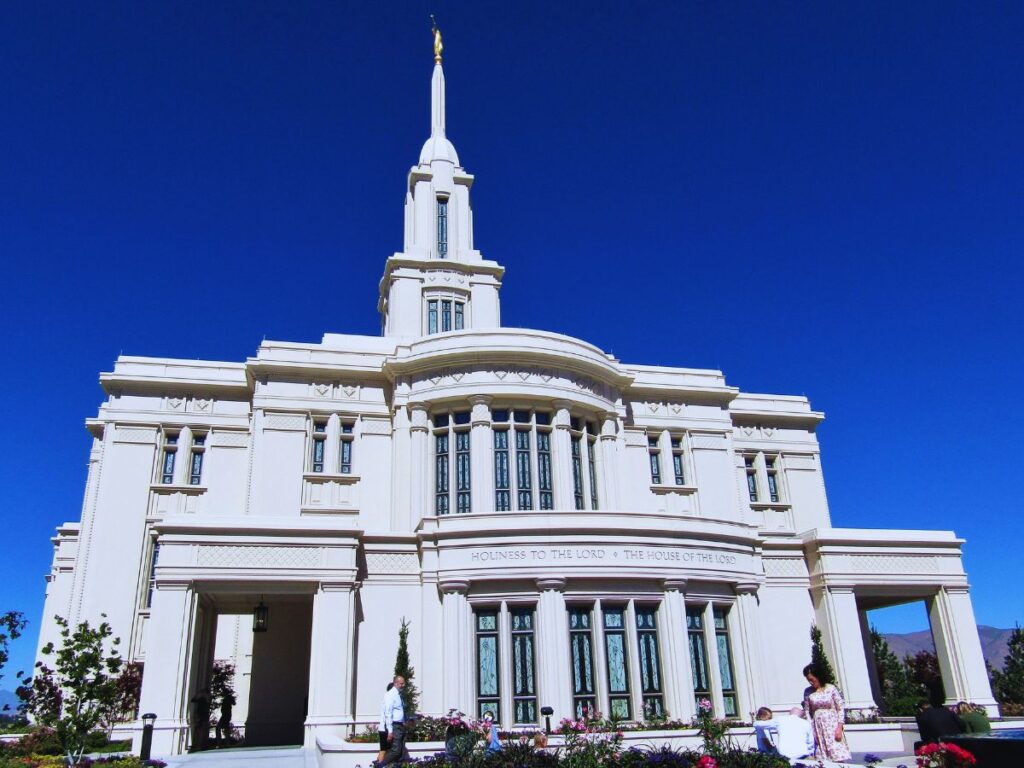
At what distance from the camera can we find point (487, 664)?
2005 cm

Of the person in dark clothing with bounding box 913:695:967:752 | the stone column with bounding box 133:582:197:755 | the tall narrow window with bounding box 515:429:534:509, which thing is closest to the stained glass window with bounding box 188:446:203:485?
the stone column with bounding box 133:582:197:755

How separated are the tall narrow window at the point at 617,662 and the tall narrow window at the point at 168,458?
657 inches

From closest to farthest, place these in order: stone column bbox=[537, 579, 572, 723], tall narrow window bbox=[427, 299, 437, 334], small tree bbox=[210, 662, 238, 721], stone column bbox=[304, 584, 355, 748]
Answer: stone column bbox=[537, 579, 572, 723] → stone column bbox=[304, 584, 355, 748] → small tree bbox=[210, 662, 238, 721] → tall narrow window bbox=[427, 299, 437, 334]

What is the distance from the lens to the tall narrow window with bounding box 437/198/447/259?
36094 mm

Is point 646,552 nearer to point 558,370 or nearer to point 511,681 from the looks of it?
point 511,681

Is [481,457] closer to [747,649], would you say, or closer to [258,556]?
[258,556]

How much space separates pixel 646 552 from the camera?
2112 cm

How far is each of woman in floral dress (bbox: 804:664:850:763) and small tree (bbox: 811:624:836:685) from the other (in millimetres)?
11214

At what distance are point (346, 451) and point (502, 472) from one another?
587 centimetres

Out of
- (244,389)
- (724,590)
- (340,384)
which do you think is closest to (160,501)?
(244,389)

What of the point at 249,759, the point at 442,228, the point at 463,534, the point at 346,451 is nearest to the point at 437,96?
the point at 442,228

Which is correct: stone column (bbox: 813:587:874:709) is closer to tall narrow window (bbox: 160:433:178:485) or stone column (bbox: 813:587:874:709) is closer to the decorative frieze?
the decorative frieze

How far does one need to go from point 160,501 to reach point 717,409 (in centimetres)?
2050

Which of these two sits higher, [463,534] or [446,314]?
[446,314]
